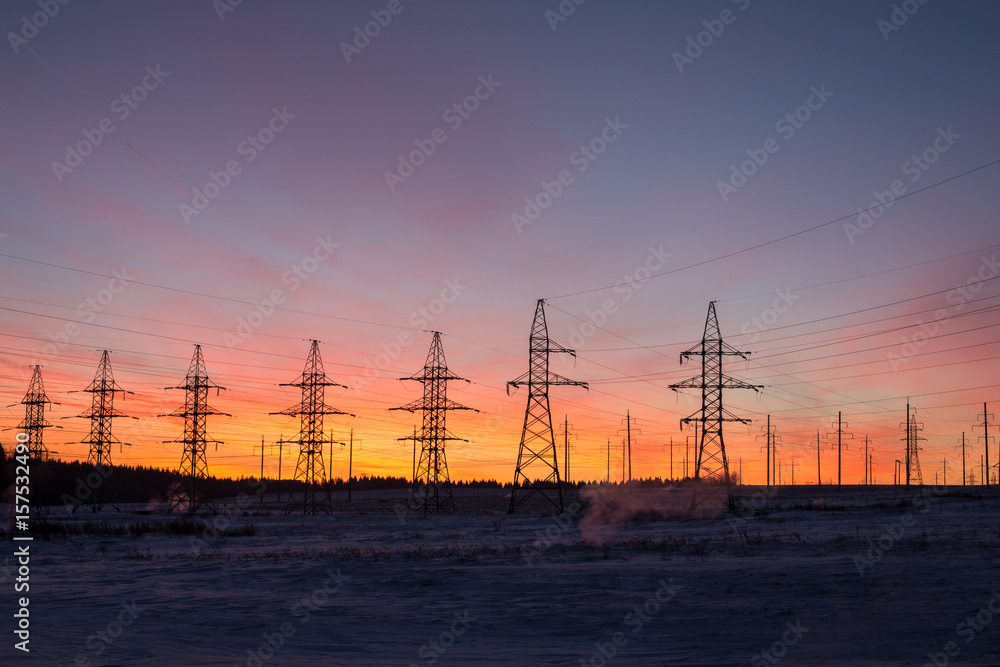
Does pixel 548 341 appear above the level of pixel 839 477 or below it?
above

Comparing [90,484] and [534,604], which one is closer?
[534,604]

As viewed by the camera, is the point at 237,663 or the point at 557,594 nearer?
the point at 237,663

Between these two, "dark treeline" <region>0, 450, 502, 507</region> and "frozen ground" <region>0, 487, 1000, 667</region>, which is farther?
"dark treeline" <region>0, 450, 502, 507</region>

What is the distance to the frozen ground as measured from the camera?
49.8 feet

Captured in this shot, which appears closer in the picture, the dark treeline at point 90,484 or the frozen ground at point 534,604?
the frozen ground at point 534,604

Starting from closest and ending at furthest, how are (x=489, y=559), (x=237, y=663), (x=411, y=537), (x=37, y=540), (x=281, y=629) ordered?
(x=237, y=663) < (x=281, y=629) < (x=489, y=559) < (x=37, y=540) < (x=411, y=537)

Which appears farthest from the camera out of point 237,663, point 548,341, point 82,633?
point 548,341

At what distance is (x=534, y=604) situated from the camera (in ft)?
65.9

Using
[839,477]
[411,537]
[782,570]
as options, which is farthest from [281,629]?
[839,477]

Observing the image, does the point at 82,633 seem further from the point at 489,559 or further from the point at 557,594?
the point at 489,559

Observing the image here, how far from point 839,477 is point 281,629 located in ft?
463

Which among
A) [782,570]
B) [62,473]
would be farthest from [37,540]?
[62,473]

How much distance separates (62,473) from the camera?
142375 millimetres

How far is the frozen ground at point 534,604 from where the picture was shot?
15180mm
